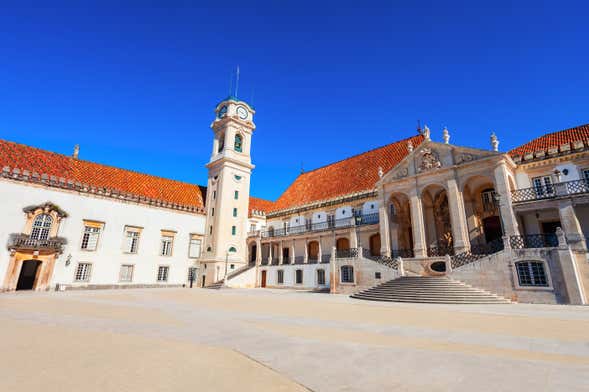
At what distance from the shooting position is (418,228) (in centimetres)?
2155

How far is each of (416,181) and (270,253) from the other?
18.3 m

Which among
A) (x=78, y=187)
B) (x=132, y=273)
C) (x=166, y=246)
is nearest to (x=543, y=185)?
(x=166, y=246)

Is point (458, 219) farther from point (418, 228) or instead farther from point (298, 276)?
point (298, 276)

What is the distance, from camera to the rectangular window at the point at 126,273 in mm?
28806

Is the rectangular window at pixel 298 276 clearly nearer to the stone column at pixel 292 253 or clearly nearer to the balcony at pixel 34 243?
the stone column at pixel 292 253

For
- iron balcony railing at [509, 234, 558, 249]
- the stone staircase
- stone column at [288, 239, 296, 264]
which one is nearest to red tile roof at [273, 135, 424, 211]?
stone column at [288, 239, 296, 264]

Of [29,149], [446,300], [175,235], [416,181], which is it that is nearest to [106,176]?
[29,149]

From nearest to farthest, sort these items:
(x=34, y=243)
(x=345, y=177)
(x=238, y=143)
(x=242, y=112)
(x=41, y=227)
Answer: (x=34, y=243) → (x=41, y=227) → (x=345, y=177) → (x=238, y=143) → (x=242, y=112)

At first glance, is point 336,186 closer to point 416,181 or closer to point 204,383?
point 416,181

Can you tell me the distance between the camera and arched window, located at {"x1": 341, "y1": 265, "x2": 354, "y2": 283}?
22.6 m

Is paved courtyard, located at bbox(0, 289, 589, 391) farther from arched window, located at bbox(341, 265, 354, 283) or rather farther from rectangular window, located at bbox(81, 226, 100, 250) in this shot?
rectangular window, located at bbox(81, 226, 100, 250)

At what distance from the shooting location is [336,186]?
33969 millimetres

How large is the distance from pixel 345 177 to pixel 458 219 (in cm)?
1559

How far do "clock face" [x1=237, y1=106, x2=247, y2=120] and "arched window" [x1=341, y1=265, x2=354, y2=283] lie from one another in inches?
987
